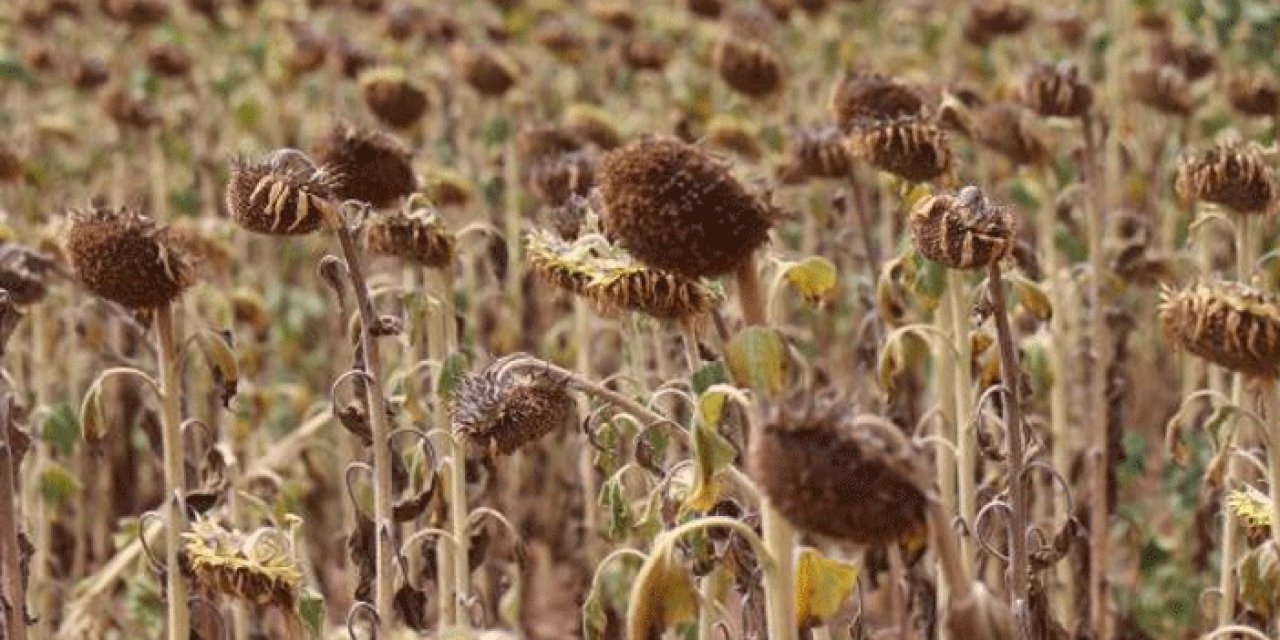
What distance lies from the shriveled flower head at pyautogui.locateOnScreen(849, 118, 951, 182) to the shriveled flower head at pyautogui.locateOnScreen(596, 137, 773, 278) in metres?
1.22

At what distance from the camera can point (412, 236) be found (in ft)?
10.3

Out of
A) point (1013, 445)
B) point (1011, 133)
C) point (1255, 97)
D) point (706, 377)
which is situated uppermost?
point (1255, 97)

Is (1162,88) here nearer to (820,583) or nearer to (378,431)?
(378,431)

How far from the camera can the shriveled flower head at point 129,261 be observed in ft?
9.05

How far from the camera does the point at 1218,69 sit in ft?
20.3

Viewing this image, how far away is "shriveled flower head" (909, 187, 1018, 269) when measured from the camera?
2516mm

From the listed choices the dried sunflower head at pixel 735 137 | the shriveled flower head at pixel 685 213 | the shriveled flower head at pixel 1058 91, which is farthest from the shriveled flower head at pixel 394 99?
the shriveled flower head at pixel 685 213

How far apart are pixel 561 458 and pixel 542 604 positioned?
0.44 meters

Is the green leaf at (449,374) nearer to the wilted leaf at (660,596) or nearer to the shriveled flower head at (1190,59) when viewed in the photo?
the wilted leaf at (660,596)

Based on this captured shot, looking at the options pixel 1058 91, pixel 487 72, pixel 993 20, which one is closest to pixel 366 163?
pixel 1058 91

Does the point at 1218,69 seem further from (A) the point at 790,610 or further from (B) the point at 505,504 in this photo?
(A) the point at 790,610

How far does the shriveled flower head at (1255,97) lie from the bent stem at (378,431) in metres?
2.82

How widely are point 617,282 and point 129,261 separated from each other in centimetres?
73

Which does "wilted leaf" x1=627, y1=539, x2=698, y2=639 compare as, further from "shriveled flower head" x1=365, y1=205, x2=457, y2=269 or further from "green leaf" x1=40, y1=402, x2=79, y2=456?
"green leaf" x1=40, y1=402, x2=79, y2=456
